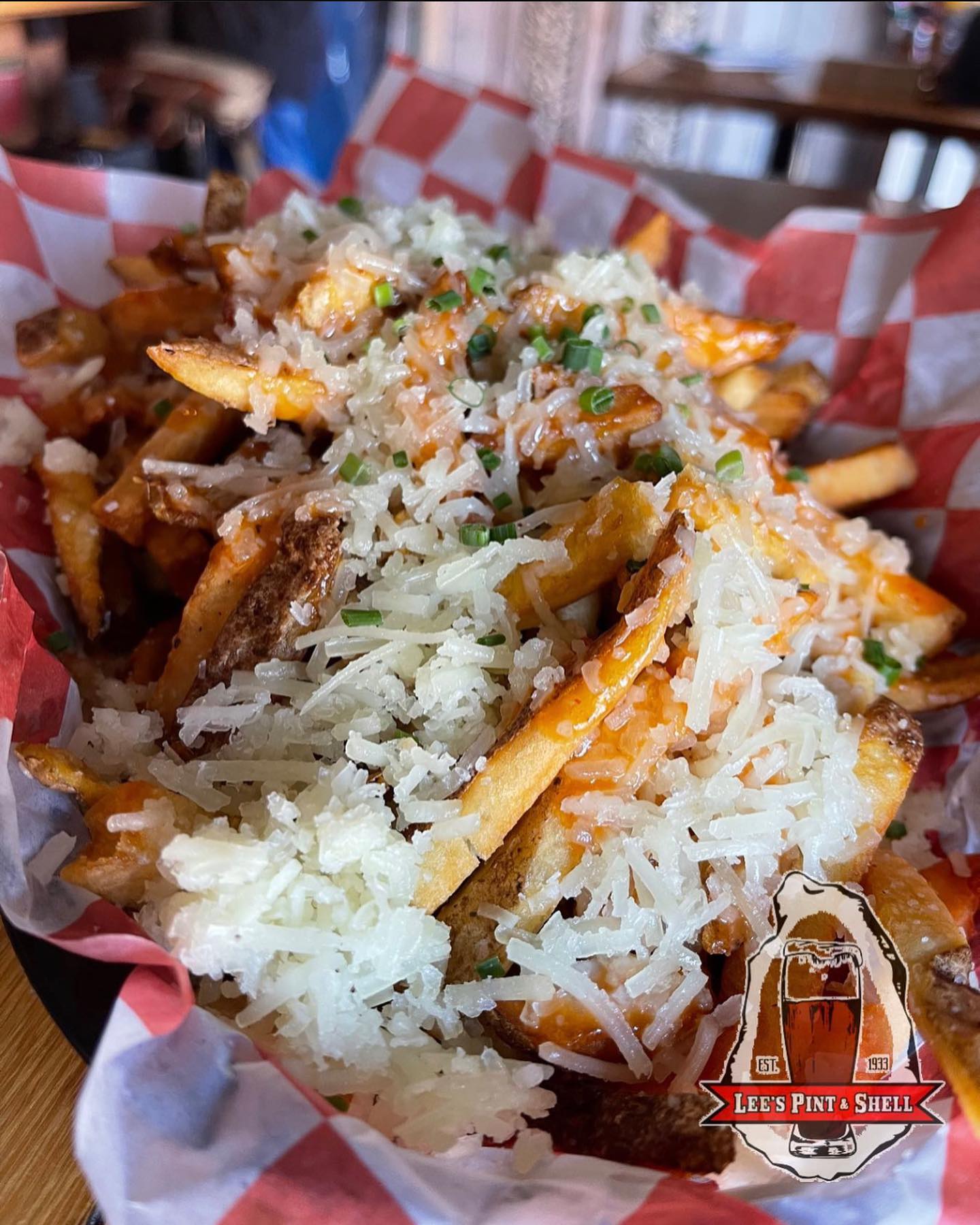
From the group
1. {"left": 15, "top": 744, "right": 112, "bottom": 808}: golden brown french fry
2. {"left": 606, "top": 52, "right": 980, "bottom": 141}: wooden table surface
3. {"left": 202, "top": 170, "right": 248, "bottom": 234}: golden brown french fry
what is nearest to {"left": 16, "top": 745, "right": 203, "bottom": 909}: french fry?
{"left": 15, "top": 744, "right": 112, "bottom": 808}: golden brown french fry

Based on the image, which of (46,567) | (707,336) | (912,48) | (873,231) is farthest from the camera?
(912,48)

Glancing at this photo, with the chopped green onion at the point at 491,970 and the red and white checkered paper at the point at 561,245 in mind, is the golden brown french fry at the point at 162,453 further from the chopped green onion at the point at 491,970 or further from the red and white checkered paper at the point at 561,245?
the chopped green onion at the point at 491,970

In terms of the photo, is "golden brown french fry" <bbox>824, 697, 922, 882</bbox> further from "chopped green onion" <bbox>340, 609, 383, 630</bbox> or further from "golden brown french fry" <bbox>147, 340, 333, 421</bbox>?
"golden brown french fry" <bbox>147, 340, 333, 421</bbox>

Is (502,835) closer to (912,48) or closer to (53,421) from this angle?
(53,421)

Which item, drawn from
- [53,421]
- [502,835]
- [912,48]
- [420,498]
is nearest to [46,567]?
[53,421]

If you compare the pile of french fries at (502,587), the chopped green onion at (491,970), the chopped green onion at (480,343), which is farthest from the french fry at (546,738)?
the chopped green onion at (480,343)

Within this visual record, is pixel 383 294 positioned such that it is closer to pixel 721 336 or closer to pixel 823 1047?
pixel 721 336
